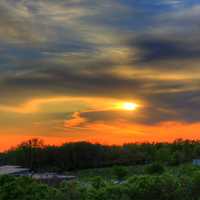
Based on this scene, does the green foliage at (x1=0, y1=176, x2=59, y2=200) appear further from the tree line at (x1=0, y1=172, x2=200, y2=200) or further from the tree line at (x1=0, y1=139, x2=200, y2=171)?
the tree line at (x1=0, y1=139, x2=200, y2=171)

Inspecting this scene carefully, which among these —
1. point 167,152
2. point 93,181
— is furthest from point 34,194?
point 167,152

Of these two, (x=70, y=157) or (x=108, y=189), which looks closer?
(x=108, y=189)

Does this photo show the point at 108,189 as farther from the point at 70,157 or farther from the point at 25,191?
the point at 70,157

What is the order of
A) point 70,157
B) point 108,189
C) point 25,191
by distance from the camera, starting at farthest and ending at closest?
point 70,157 < point 108,189 < point 25,191

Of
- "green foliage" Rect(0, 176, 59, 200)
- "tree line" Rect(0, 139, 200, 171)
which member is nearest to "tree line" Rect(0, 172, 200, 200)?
"green foliage" Rect(0, 176, 59, 200)

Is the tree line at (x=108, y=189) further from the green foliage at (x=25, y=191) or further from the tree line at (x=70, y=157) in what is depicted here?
the tree line at (x=70, y=157)

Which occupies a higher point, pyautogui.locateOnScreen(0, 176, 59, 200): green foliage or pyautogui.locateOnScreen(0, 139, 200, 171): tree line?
pyautogui.locateOnScreen(0, 139, 200, 171): tree line

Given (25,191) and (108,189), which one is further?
(108,189)

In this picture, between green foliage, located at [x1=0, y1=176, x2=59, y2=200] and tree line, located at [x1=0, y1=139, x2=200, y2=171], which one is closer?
green foliage, located at [x1=0, y1=176, x2=59, y2=200]

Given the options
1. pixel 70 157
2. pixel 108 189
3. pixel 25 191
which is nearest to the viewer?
pixel 25 191

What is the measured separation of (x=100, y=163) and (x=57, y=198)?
598 inches

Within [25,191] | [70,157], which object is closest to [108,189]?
[25,191]

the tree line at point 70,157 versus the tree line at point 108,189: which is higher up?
the tree line at point 70,157

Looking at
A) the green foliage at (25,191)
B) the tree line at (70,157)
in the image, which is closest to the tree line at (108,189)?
the green foliage at (25,191)
